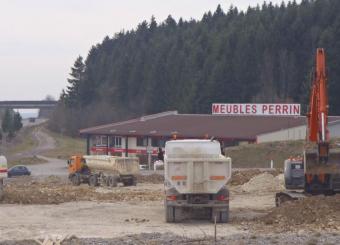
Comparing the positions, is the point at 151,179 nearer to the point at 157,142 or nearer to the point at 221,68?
the point at 157,142

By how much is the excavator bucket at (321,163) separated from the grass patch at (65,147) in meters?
83.6

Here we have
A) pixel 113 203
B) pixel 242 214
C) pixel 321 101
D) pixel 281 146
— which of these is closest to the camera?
pixel 321 101

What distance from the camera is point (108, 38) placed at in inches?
7662

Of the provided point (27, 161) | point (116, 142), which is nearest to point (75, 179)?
point (116, 142)

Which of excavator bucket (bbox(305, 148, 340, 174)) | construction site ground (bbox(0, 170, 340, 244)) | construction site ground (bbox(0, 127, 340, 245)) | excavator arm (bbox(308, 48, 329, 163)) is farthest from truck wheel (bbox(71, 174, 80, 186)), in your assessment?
excavator bucket (bbox(305, 148, 340, 174))

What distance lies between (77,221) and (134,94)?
113m

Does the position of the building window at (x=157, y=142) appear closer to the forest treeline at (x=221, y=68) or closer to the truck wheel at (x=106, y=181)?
the forest treeline at (x=221, y=68)

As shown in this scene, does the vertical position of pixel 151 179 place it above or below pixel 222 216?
above

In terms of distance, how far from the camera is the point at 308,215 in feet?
77.8

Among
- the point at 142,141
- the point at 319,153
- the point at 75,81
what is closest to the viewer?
the point at 319,153

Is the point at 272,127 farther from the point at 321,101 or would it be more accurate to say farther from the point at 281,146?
the point at 321,101

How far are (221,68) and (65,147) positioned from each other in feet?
89.0

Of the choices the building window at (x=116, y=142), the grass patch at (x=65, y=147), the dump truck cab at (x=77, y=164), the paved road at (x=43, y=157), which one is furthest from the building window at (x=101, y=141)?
the dump truck cab at (x=77, y=164)

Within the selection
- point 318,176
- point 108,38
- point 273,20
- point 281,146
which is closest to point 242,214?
point 318,176
